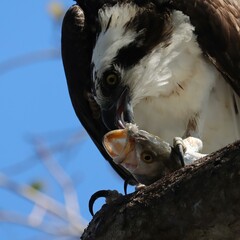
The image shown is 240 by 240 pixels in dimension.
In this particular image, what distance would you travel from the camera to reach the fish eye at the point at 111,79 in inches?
239

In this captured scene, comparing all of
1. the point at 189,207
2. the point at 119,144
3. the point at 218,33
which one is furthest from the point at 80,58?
the point at 189,207

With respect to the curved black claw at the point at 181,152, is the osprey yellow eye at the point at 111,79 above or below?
above

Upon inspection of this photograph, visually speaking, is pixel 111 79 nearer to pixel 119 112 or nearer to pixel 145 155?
pixel 119 112

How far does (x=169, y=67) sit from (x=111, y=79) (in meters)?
0.49

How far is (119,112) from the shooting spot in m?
5.92

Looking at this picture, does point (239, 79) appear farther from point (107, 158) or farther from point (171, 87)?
point (107, 158)

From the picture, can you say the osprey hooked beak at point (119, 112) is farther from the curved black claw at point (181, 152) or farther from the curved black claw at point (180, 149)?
the curved black claw at point (181, 152)

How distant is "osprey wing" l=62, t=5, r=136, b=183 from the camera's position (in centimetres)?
648

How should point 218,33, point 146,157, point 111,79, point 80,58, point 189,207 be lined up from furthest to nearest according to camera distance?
point 80,58
point 111,79
point 218,33
point 146,157
point 189,207

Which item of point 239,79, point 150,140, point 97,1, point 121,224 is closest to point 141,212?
point 121,224

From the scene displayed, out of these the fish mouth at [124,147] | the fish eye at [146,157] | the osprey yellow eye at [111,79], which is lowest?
the fish eye at [146,157]

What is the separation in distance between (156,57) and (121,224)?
2577mm

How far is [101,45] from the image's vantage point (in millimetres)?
6145

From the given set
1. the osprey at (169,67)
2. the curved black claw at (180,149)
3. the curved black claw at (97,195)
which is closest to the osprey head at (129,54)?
the osprey at (169,67)
